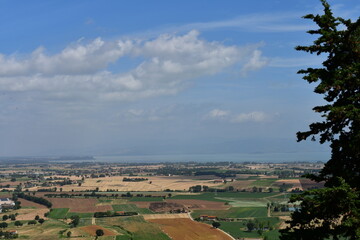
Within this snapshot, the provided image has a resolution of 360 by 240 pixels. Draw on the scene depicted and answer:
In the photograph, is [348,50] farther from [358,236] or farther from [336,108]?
[358,236]

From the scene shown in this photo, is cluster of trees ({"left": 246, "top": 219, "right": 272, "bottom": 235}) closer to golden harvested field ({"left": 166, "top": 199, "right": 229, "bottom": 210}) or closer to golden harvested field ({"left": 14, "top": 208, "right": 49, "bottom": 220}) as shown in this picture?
golden harvested field ({"left": 166, "top": 199, "right": 229, "bottom": 210})

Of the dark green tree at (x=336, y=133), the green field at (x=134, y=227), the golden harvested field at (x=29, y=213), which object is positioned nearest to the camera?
the dark green tree at (x=336, y=133)

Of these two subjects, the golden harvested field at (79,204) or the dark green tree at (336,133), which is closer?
the dark green tree at (336,133)

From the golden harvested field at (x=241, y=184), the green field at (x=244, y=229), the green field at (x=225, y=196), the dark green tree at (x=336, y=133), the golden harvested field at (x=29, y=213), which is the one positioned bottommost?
the golden harvested field at (x=29, y=213)

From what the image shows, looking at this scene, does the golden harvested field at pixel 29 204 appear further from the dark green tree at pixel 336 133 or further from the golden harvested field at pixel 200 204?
the dark green tree at pixel 336 133

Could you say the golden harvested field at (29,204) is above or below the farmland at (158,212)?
below

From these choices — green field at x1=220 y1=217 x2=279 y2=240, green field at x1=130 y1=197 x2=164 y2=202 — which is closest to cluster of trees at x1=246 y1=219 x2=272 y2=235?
green field at x1=220 y1=217 x2=279 y2=240

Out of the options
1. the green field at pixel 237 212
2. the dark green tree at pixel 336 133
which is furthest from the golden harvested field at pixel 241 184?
the dark green tree at pixel 336 133

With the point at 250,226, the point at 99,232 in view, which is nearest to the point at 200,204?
the point at 250,226
